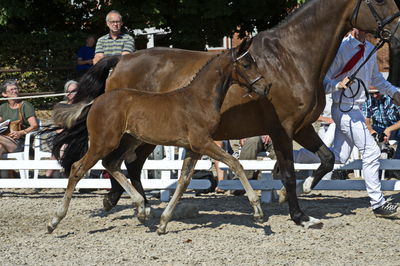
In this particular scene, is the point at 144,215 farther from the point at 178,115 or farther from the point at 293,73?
the point at 293,73

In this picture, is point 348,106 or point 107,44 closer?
point 348,106

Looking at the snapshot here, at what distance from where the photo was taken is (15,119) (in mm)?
10883

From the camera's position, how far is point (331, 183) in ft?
30.1

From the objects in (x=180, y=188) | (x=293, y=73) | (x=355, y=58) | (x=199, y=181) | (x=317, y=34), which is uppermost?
(x=317, y=34)

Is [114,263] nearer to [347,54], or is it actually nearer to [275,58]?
[275,58]

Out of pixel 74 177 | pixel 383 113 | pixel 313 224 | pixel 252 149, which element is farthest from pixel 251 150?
pixel 74 177

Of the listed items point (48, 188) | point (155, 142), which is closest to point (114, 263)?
point (155, 142)

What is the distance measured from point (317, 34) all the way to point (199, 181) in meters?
2.73

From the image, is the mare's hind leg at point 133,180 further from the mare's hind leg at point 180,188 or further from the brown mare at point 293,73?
the mare's hind leg at point 180,188

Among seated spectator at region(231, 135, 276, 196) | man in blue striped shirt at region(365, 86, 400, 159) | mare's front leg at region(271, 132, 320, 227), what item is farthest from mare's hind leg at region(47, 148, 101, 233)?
man in blue striped shirt at region(365, 86, 400, 159)

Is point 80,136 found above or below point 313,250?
above

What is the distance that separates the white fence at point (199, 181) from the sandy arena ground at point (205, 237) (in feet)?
0.74

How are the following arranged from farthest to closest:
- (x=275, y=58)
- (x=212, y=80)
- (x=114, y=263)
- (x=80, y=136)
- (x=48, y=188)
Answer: (x=48, y=188)
(x=80, y=136)
(x=275, y=58)
(x=212, y=80)
(x=114, y=263)

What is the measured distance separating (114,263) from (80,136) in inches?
92.5
